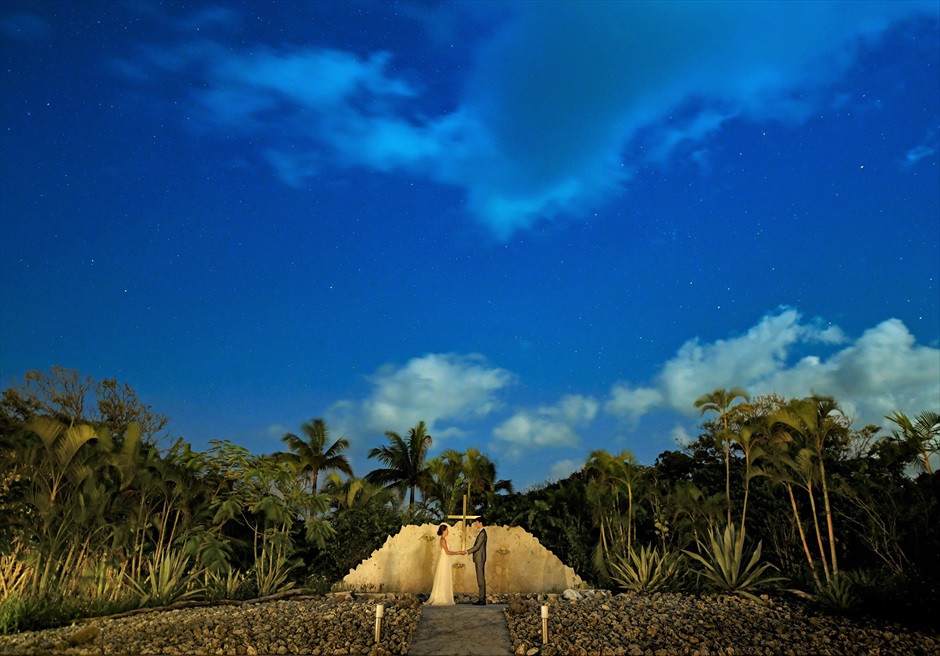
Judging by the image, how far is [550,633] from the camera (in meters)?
9.17

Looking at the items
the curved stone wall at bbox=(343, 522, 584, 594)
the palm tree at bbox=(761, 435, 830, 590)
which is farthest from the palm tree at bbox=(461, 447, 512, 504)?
the palm tree at bbox=(761, 435, 830, 590)

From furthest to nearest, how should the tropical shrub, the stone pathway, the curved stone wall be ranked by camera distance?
the curved stone wall → the tropical shrub → the stone pathway

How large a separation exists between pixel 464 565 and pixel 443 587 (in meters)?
3.29

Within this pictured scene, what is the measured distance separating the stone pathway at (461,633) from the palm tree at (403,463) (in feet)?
63.7

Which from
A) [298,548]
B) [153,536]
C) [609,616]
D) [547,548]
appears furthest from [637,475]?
[153,536]

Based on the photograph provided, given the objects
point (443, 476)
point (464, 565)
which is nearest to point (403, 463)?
point (443, 476)

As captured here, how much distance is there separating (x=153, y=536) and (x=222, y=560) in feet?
8.05

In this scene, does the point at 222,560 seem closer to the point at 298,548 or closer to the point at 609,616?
the point at 298,548

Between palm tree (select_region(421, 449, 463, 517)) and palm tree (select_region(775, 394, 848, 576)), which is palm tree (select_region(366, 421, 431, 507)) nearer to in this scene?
palm tree (select_region(421, 449, 463, 517))

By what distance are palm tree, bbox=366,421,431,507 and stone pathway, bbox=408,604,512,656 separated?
1941cm

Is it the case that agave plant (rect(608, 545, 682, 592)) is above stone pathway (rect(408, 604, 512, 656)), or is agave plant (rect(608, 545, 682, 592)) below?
above

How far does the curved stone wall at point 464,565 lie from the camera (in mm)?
15344

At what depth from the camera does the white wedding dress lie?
479 inches

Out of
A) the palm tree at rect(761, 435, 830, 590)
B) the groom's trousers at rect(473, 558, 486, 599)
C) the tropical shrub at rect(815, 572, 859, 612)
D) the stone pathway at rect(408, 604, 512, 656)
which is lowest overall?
the stone pathway at rect(408, 604, 512, 656)
